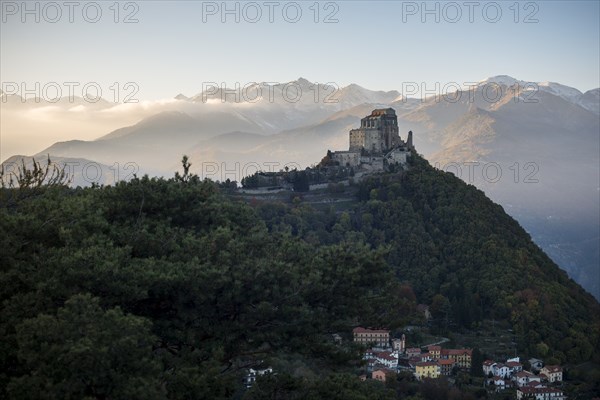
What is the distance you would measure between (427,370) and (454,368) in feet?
6.92

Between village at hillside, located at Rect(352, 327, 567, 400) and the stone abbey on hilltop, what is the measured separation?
19.5 m

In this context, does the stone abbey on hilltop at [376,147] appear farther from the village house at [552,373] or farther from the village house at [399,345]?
the village house at [552,373]

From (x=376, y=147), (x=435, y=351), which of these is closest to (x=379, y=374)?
(x=435, y=351)

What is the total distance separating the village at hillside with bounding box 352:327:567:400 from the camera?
34.8 m

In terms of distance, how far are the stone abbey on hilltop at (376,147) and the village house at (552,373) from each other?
22356mm

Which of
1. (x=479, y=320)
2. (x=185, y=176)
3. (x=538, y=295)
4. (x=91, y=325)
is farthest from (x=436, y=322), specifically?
(x=91, y=325)

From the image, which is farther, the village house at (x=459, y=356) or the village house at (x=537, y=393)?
the village house at (x=459, y=356)

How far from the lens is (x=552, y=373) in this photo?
125ft

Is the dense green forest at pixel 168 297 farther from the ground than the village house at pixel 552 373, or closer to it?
farther from the ground

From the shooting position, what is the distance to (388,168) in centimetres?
5681

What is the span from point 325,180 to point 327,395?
46.2 m

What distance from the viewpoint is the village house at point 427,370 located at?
35862 millimetres

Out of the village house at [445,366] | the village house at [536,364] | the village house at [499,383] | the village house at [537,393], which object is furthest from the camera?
the village house at [536,364]

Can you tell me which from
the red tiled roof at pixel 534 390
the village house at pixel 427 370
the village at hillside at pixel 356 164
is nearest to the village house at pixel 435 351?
the village house at pixel 427 370
